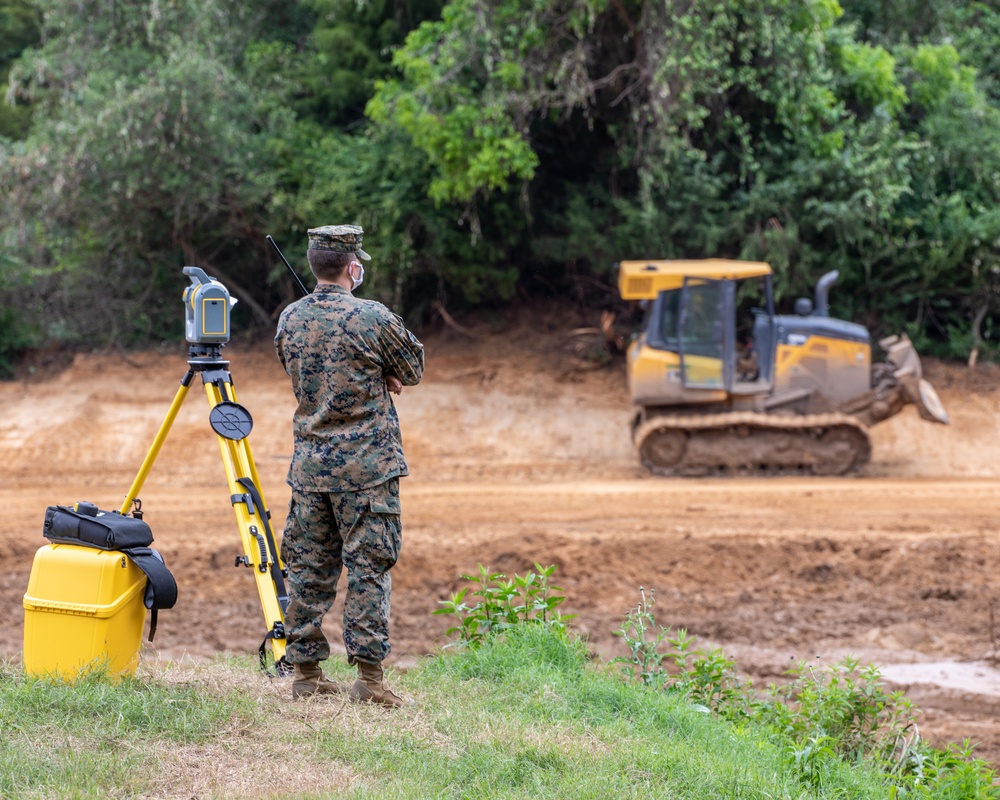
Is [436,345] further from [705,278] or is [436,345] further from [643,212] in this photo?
[705,278]

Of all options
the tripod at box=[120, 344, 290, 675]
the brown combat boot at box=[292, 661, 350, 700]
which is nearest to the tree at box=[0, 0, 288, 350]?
the tripod at box=[120, 344, 290, 675]

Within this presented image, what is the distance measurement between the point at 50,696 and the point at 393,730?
4.20ft

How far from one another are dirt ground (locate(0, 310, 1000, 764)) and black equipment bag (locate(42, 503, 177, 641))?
1438mm

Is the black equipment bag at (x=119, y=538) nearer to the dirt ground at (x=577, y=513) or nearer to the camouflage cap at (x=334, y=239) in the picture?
the camouflage cap at (x=334, y=239)

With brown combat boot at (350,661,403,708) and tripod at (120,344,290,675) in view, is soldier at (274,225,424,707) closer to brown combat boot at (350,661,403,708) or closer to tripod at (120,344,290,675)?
brown combat boot at (350,661,403,708)

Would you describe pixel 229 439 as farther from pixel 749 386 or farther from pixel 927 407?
pixel 927 407

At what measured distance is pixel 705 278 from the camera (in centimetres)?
1313

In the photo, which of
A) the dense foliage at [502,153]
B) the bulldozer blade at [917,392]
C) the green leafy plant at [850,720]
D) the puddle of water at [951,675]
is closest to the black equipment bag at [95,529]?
the green leafy plant at [850,720]

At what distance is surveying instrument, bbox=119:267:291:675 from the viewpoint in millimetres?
4684

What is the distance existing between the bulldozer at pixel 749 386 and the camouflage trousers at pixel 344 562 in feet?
30.5

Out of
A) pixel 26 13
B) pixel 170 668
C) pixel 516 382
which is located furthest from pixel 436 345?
pixel 170 668

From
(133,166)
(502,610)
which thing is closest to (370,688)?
(502,610)

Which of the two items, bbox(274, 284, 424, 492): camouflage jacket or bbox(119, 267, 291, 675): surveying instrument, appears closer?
bbox(274, 284, 424, 492): camouflage jacket

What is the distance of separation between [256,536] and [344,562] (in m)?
0.58
